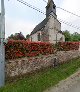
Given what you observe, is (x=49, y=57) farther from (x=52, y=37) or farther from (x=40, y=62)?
(x=52, y=37)

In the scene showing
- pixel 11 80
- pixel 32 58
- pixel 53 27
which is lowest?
pixel 11 80

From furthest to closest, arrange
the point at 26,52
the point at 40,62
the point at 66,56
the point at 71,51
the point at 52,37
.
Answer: the point at 52,37, the point at 71,51, the point at 66,56, the point at 40,62, the point at 26,52

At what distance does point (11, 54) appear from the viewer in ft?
46.4

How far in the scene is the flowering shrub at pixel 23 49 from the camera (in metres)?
14.1

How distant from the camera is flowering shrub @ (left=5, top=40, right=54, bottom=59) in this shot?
46.1 ft

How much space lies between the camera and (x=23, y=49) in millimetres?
A: 15586

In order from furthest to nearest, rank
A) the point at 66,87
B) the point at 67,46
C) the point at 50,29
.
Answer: the point at 50,29 → the point at 67,46 → the point at 66,87

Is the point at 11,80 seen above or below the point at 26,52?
below

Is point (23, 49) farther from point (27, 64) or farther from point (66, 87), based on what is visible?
point (66, 87)

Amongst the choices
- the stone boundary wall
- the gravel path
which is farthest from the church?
the gravel path

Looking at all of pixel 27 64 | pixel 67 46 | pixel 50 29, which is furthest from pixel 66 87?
pixel 50 29

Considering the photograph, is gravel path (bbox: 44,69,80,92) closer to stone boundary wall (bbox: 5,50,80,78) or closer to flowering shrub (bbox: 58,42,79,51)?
stone boundary wall (bbox: 5,50,80,78)

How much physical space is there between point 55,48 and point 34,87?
11.8m

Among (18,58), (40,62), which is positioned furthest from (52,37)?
(18,58)
